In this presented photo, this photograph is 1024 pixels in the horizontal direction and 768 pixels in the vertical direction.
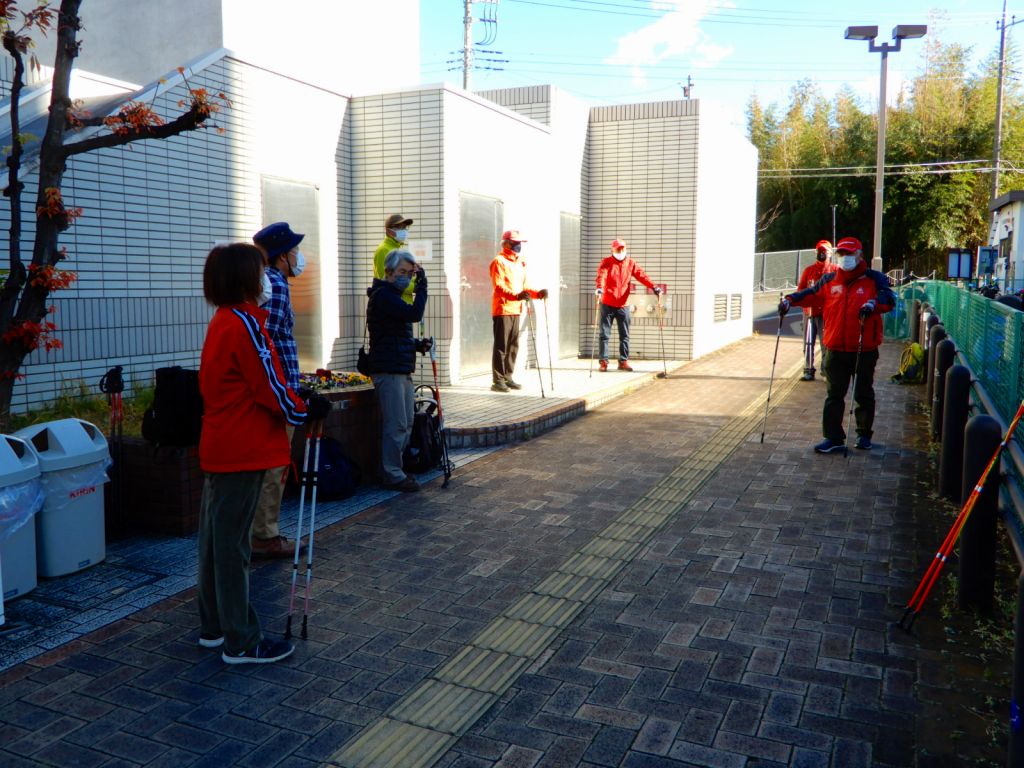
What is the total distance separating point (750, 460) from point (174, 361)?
17.8 feet

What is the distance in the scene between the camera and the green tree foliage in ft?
113

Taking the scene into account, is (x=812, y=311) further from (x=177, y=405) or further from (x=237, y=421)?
(x=237, y=421)

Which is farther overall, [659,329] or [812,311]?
[659,329]

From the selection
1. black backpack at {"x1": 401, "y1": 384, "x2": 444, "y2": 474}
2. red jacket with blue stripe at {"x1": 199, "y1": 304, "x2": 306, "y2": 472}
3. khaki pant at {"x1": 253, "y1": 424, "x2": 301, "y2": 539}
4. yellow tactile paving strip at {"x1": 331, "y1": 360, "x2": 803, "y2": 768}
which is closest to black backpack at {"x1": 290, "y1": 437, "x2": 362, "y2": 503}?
black backpack at {"x1": 401, "y1": 384, "x2": 444, "y2": 474}

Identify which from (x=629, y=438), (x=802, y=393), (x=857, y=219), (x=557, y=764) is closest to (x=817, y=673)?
(x=557, y=764)

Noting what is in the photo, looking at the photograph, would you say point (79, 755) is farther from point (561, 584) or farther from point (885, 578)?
point (885, 578)

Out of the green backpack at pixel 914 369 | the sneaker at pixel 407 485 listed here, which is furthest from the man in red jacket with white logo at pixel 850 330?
the green backpack at pixel 914 369

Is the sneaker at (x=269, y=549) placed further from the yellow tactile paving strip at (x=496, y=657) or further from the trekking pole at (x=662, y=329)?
the trekking pole at (x=662, y=329)

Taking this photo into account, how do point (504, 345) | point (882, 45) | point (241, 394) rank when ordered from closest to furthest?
1. point (241, 394)
2. point (504, 345)
3. point (882, 45)

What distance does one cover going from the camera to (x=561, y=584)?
495 cm

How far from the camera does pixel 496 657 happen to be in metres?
4.05

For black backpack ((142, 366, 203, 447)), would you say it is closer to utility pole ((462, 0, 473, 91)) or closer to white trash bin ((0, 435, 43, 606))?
white trash bin ((0, 435, 43, 606))

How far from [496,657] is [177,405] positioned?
2384mm

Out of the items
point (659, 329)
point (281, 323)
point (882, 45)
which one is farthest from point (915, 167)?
point (281, 323)
